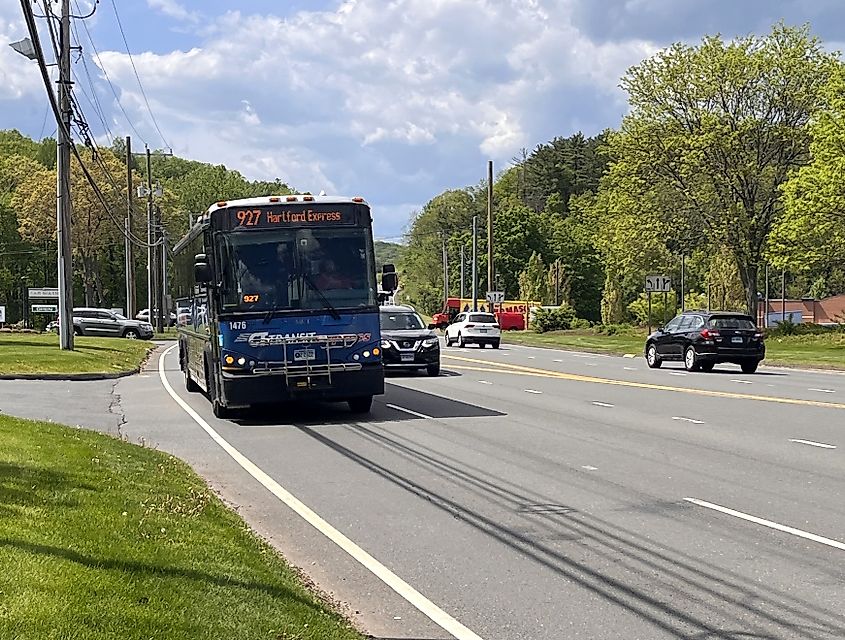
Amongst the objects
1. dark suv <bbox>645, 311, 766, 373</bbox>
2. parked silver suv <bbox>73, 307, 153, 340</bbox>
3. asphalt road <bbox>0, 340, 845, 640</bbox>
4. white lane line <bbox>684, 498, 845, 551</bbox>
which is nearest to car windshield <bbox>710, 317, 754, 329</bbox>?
dark suv <bbox>645, 311, 766, 373</bbox>

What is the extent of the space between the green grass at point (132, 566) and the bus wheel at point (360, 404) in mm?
7625

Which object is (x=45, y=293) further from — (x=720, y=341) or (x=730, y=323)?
(x=730, y=323)

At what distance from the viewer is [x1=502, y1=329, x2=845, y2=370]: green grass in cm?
3644

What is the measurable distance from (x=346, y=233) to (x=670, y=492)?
823 centimetres

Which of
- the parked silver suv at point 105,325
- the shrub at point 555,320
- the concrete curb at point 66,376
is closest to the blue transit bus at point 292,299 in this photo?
the concrete curb at point 66,376

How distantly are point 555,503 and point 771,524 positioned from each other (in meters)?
2.01

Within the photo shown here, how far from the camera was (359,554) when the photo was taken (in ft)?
27.4

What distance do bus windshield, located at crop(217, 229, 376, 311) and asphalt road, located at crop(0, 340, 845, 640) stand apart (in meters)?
1.99

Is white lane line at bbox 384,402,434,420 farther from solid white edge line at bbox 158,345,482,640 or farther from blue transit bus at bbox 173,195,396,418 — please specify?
solid white edge line at bbox 158,345,482,640

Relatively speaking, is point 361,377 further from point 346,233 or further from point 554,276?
point 554,276

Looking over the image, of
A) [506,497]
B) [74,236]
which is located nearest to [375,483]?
[506,497]

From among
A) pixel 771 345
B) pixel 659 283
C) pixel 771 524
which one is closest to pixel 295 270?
pixel 771 524

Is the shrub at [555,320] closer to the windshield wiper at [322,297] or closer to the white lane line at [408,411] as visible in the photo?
the white lane line at [408,411]

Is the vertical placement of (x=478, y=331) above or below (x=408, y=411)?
above
